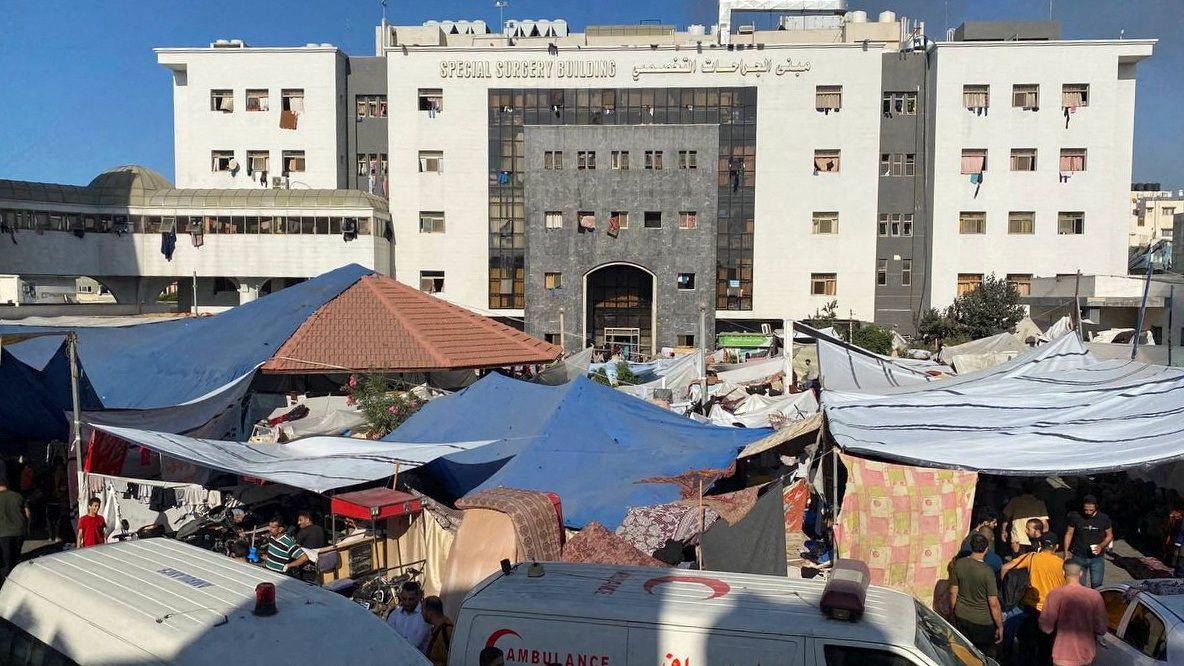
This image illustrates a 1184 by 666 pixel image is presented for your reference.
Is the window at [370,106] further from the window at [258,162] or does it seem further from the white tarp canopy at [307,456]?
the white tarp canopy at [307,456]

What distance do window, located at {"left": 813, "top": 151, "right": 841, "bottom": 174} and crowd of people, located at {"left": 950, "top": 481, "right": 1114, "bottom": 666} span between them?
116 ft

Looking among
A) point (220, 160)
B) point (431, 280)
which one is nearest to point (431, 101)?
point (431, 280)

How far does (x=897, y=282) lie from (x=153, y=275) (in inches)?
1408

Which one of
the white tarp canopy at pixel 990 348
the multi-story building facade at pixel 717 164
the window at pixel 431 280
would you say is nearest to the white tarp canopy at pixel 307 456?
the white tarp canopy at pixel 990 348

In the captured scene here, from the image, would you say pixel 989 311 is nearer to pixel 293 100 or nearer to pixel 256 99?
pixel 293 100

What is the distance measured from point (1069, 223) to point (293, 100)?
125 feet

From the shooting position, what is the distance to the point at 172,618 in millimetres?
4605

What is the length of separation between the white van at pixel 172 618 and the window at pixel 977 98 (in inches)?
1750

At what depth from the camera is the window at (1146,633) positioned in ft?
20.4

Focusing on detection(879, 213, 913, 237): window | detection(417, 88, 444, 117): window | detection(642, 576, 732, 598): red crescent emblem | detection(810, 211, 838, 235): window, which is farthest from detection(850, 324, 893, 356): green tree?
detection(642, 576, 732, 598): red crescent emblem

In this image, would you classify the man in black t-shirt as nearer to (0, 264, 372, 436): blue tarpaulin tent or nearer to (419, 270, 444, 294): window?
(0, 264, 372, 436): blue tarpaulin tent

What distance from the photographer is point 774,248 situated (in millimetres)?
44125

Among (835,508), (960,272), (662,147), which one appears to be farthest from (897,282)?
(835,508)

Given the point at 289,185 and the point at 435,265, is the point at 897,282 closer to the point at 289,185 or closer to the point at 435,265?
the point at 435,265
